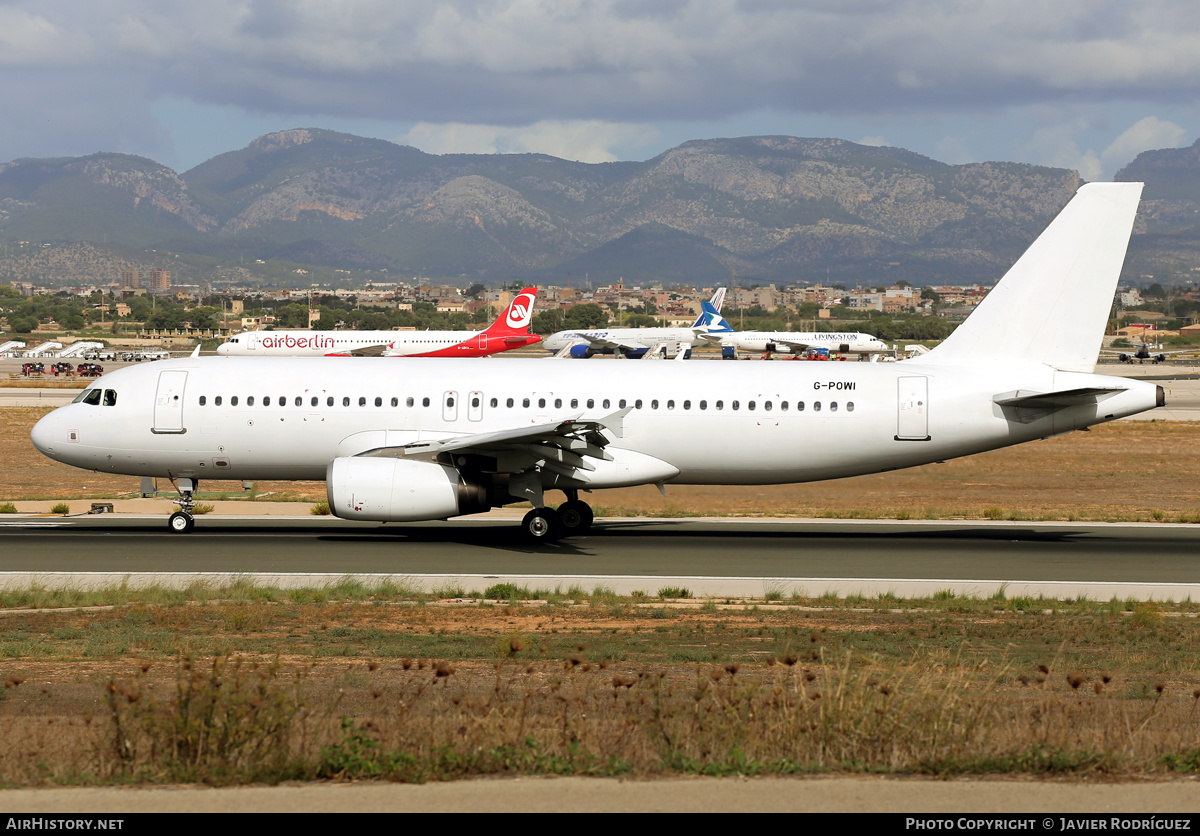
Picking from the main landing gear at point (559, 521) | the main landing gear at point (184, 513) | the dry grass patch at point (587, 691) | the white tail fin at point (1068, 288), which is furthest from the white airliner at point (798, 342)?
the dry grass patch at point (587, 691)

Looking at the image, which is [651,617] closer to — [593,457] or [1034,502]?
[593,457]

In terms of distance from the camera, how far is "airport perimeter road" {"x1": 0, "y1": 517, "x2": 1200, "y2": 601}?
22.2 m

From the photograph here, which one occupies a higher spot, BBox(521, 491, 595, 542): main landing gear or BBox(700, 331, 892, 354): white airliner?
BBox(700, 331, 892, 354): white airliner

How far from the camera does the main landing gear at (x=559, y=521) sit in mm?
27547

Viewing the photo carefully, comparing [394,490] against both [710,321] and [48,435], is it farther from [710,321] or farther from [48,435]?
[710,321]

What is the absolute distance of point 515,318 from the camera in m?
97.1

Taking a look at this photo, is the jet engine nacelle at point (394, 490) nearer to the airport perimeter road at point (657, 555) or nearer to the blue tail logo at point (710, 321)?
the airport perimeter road at point (657, 555)

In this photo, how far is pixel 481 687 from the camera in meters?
13.1

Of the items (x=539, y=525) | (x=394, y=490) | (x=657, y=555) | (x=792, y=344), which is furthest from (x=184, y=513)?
(x=792, y=344)

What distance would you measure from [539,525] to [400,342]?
86.8 metres

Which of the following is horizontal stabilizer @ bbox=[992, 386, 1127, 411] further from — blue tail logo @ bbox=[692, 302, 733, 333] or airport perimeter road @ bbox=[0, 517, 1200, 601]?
blue tail logo @ bbox=[692, 302, 733, 333]

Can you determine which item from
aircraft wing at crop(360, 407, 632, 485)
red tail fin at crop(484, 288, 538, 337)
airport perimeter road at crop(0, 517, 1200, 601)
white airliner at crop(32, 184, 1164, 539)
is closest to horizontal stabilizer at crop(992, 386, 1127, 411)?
white airliner at crop(32, 184, 1164, 539)
